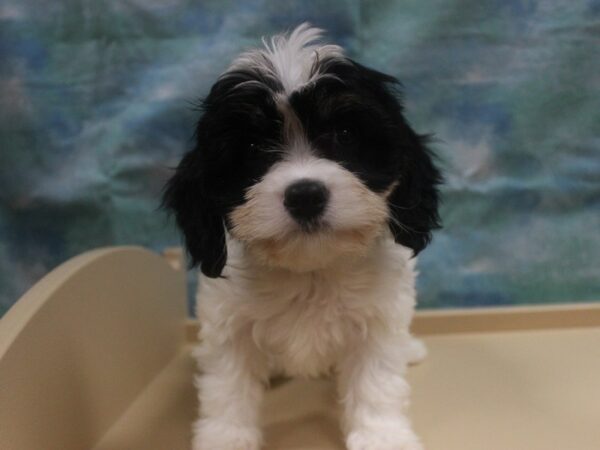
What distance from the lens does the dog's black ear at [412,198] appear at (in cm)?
132

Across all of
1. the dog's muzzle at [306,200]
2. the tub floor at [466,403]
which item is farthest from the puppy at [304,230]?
the tub floor at [466,403]

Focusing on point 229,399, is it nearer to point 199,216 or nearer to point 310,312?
point 310,312

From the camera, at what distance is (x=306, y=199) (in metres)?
1.15

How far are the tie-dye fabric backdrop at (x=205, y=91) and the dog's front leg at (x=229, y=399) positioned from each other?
797 millimetres

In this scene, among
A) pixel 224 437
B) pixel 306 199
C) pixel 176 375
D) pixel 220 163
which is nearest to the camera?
pixel 306 199

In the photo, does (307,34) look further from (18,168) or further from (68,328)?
(18,168)

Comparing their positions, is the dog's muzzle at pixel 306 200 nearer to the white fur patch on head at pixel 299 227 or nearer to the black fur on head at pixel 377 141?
the white fur patch on head at pixel 299 227

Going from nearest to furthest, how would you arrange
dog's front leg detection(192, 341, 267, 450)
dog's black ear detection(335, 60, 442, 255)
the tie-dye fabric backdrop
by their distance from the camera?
1. dog's black ear detection(335, 60, 442, 255)
2. dog's front leg detection(192, 341, 267, 450)
3. the tie-dye fabric backdrop

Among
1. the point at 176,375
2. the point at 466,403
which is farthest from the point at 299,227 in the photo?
the point at 176,375

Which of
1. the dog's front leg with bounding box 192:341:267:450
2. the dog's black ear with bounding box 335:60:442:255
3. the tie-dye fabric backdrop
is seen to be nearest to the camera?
the dog's black ear with bounding box 335:60:442:255

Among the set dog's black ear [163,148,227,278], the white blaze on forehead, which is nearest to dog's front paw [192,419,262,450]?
dog's black ear [163,148,227,278]

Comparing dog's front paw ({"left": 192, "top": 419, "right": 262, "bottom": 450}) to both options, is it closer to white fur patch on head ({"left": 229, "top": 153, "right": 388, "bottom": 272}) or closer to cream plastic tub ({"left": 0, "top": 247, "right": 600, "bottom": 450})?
cream plastic tub ({"left": 0, "top": 247, "right": 600, "bottom": 450})

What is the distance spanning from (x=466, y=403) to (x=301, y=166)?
79 centimetres

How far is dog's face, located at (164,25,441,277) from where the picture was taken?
1183 mm
